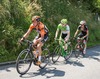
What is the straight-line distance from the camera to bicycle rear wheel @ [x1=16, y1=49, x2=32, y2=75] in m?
9.17

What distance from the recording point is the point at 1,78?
8719 millimetres

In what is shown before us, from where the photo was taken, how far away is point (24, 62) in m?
9.36

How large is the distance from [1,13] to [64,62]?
410 cm

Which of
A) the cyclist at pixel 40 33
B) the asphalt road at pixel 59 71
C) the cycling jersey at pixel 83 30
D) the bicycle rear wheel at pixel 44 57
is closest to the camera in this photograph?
the asphalt road at pixel 59 71

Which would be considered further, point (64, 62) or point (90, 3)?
point (90, 3)

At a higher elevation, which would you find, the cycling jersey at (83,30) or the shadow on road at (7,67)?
the cycling jersey at (83,30)

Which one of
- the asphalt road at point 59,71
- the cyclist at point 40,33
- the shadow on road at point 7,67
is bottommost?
the asphalt road at point 59,71

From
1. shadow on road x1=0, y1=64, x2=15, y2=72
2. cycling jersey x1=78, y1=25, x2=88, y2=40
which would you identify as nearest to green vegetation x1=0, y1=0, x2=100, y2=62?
shadow on road x1=0, y1=64, x2=15, y2=72

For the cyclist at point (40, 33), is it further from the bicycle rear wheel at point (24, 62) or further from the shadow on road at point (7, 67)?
the shadow on road at point (7, 67)

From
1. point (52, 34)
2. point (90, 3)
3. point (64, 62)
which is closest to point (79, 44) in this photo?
point (64, 62)

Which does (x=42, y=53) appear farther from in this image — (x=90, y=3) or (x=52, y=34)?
(x=90, y=3)

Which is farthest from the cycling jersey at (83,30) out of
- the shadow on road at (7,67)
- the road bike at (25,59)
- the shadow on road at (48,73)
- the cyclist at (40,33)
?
the road bike at (25,59)

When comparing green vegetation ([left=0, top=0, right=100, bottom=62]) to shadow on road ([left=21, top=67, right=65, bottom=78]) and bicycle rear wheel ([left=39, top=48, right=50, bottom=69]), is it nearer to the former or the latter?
bicycle rear wheel ([left=39, top=48, right=50, bottom=69])

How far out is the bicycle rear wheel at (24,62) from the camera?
30.1 feet
